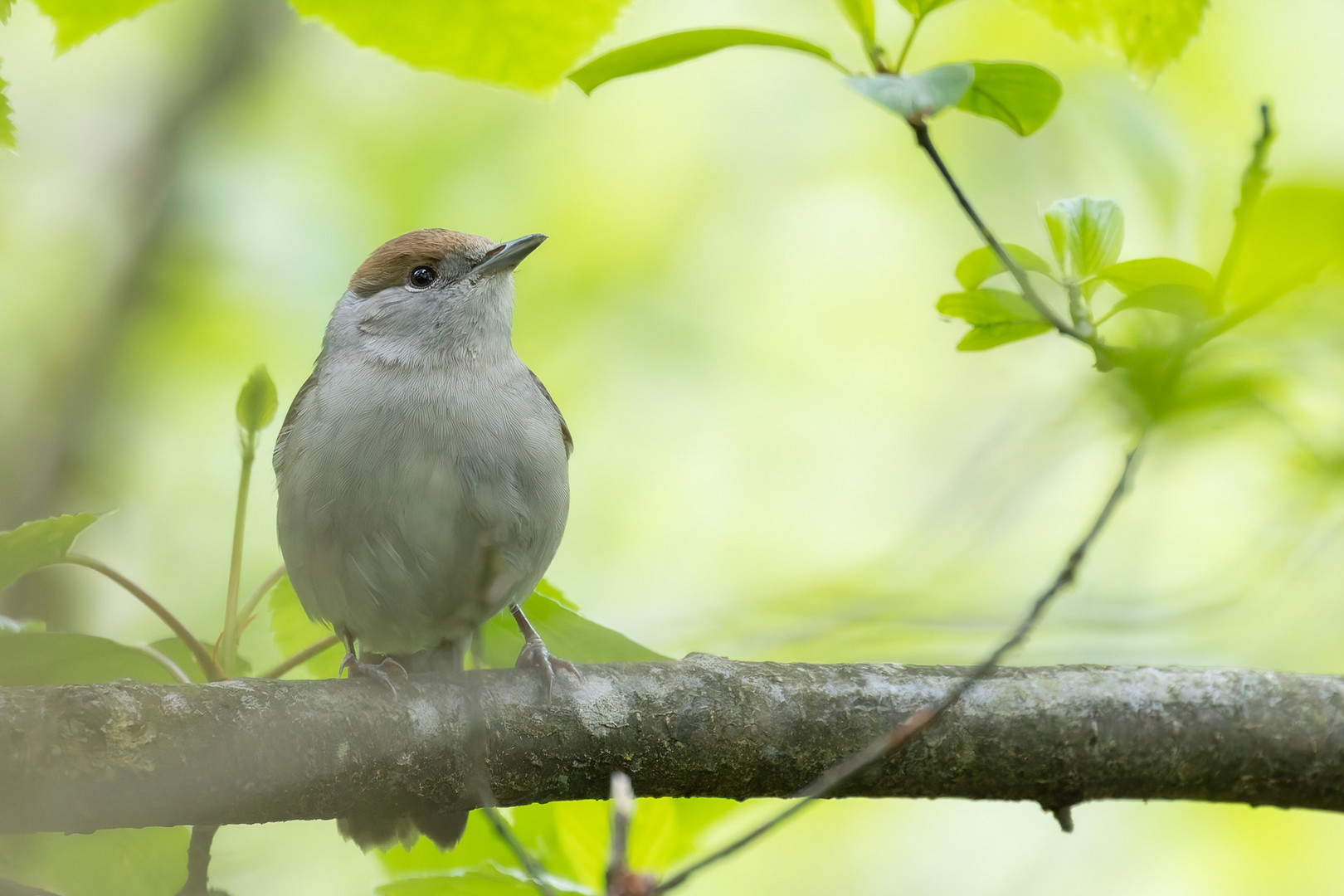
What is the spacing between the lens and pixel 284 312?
948cm

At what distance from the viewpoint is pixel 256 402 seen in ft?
9.90

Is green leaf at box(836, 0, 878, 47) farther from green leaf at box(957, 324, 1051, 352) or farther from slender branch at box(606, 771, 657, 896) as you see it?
slender branch at box(606, 771, 657, 896)

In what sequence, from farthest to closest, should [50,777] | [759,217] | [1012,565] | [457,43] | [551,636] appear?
[759,217]
[1012,565]
[551,636]
[50,777]
[457,43]

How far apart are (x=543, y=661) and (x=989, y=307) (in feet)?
6.05

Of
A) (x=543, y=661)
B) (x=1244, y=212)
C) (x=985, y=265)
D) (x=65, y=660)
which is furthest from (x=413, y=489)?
(x=1244, y=212)

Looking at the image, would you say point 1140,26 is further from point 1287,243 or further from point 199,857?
point 199,857

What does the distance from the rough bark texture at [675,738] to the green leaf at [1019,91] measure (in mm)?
1729

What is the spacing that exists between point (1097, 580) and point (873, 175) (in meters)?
7.09

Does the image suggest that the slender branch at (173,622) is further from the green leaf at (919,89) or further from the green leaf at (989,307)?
the green leaf at (919,89)

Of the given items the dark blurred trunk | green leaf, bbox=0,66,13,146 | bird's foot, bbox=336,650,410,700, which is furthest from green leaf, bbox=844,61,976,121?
the dark blurred trunk

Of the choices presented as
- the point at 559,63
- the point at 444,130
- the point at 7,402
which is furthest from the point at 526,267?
the point at 559,63

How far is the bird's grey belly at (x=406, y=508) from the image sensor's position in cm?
397

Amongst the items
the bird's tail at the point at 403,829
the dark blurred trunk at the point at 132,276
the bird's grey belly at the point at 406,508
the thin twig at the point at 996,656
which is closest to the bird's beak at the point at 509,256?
the bird's grey belly at the point at 406,508

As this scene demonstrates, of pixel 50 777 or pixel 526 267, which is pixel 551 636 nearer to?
pixel 50 777
